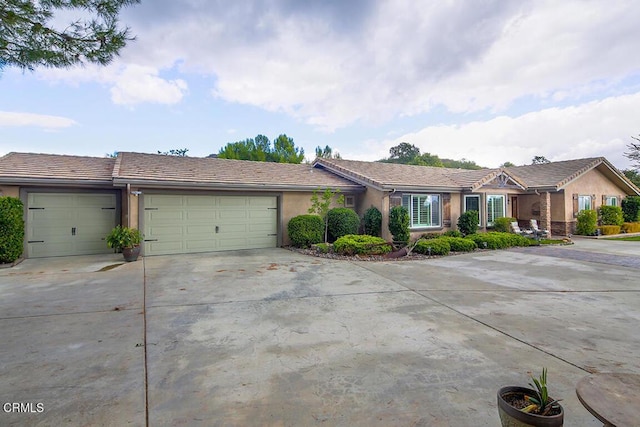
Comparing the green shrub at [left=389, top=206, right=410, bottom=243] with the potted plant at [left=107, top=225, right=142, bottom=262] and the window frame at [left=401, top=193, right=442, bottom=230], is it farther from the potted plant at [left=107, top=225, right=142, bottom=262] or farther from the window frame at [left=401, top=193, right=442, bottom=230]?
the potted plant at [left=107, top=225, right=142, bottom=262]

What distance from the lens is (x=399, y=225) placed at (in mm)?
11805

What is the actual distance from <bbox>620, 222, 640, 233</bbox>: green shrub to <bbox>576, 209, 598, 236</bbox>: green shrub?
2.90 meters

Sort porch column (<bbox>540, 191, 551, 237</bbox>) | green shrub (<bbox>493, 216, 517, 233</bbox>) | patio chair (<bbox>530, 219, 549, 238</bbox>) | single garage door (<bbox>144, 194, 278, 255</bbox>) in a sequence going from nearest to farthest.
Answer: single garage door (<bbox>144, 194, 278, 255</bbox>) → patio chair (<bbox>530, 219, 549, 238</bbox>) → green shrub (<bbox>493, 216, 517, 233</bbox>) → porch column (<bbox>540, 191, 551, 237</bbox>)

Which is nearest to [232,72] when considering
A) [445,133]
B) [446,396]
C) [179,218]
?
[179,218]

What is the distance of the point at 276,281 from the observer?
7.05 metres

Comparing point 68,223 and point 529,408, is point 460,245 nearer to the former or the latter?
point 529,408

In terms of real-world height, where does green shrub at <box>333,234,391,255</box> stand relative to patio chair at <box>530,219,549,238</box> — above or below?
below

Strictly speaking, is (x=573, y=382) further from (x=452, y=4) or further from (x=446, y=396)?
(x=452, y=4)

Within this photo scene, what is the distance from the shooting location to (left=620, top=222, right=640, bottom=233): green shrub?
18453 mm

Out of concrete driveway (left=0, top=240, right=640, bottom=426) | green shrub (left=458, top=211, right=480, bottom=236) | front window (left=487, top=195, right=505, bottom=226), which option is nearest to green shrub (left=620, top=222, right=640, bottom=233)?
front window (left=487, top=195, right=505, bottom=226)

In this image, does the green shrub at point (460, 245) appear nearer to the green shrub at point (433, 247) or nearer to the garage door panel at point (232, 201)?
the green shrub at point (433, 247)

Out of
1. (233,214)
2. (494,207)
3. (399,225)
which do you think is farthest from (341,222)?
(494,207)

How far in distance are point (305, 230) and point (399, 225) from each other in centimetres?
351

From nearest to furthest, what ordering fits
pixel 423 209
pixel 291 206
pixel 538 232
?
pixel 291 206
pixel 423 209
pixel 538 232
